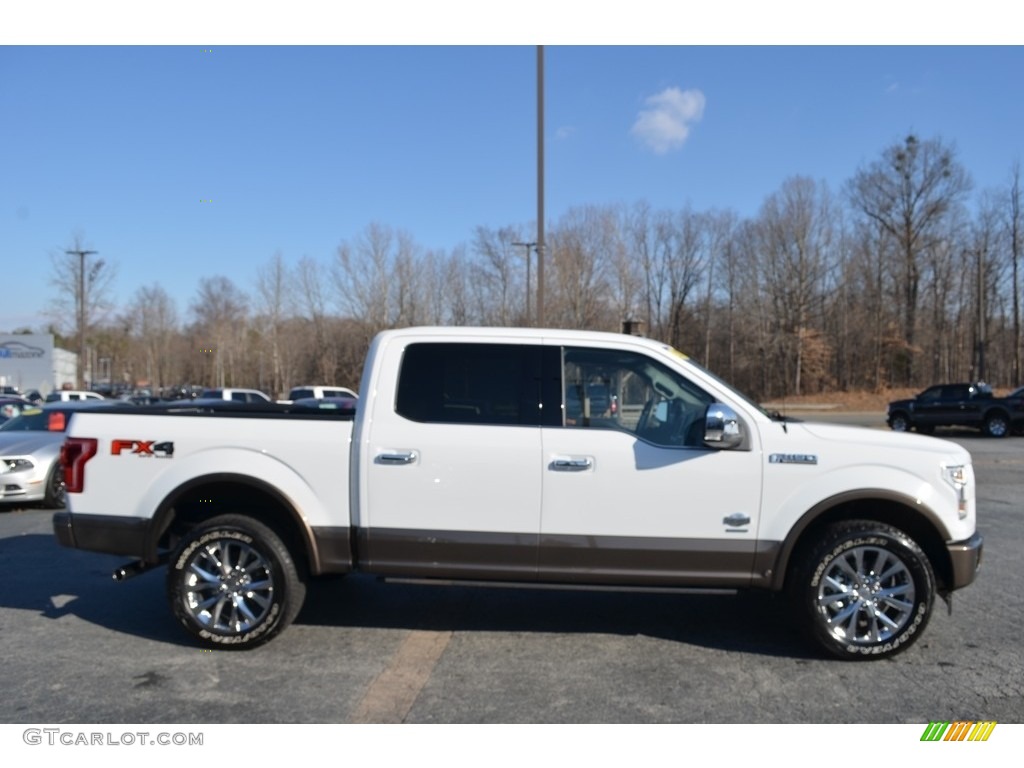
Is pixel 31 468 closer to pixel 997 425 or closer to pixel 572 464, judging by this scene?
pixel 572 464

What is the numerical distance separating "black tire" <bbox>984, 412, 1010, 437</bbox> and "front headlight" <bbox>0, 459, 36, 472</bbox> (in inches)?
996

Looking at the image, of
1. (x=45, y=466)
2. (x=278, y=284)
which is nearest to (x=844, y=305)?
(x=278, y=284)

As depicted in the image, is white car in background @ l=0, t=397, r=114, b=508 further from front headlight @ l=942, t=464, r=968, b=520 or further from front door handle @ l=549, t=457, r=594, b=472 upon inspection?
front headlight @ l=942, t=464, r=968, b=520

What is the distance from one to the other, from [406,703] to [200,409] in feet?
9.11

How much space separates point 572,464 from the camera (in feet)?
15.5

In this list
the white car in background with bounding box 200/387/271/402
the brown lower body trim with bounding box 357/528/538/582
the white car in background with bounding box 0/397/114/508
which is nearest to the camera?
the brown lower body trim with bounding box 357/528/538/582

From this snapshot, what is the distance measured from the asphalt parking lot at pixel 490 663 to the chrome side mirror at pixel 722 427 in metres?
1.35

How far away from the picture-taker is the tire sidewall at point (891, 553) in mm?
4688

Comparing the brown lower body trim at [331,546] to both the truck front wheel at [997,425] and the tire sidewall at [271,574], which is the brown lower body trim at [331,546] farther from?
the truck front wheel at [997,425]

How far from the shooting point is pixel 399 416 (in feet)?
16.1

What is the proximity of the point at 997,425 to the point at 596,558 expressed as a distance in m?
24.1

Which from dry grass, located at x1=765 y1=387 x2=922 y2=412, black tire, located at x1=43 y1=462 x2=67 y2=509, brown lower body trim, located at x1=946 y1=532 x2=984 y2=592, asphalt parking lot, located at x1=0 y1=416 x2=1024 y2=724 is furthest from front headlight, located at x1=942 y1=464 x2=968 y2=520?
dry grass, located at x1=765 y1=387 x2=922 y2=412

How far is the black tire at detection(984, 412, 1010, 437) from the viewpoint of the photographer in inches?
940

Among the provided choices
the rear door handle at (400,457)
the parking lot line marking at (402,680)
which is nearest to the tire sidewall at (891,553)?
the parking lot line marking at (402,680)
